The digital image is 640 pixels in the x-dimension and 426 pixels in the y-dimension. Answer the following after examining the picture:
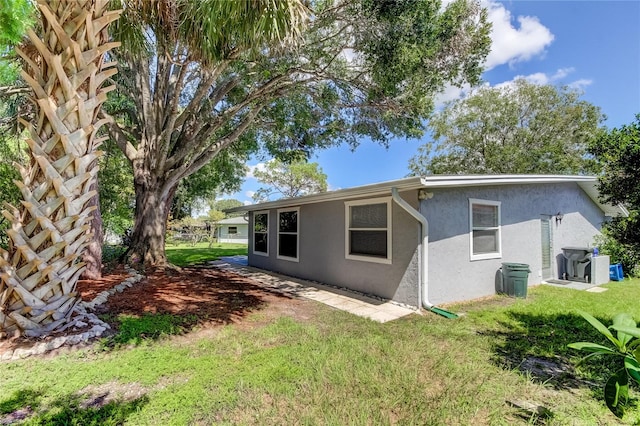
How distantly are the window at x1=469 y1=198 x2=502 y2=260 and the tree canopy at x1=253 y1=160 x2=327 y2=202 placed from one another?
27995 millimetres

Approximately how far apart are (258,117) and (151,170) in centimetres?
395

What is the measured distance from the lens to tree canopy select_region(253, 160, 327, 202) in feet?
116

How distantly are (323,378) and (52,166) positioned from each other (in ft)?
13.3

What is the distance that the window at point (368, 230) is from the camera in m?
7.16

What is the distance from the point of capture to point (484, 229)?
7523mm

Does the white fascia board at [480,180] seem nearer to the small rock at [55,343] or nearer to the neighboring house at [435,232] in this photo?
the neighboring house at [435,232]

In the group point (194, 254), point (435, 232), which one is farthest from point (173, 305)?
point (194, 254)

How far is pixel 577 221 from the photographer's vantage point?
1033 centimetres

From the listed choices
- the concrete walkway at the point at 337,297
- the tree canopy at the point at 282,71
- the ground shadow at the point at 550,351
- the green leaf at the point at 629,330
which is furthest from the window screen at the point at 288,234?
the green leaf at the point at 629,330

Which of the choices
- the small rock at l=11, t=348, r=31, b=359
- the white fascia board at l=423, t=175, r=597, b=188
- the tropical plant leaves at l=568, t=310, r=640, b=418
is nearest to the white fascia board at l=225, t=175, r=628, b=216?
the white fascia board at l=423, t=175, r=597, b=188

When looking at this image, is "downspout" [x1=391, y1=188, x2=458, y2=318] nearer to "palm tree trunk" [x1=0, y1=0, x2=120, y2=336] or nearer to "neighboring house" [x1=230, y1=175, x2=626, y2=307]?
"neighboring house" [x1=230, y1=175, x2=626, y2=307]

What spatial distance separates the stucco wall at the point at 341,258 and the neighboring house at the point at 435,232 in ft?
0.08

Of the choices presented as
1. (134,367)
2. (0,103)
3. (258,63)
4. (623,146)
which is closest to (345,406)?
(134,367)

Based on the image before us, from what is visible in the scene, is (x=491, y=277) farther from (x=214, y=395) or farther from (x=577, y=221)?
(x=214, y=395)
